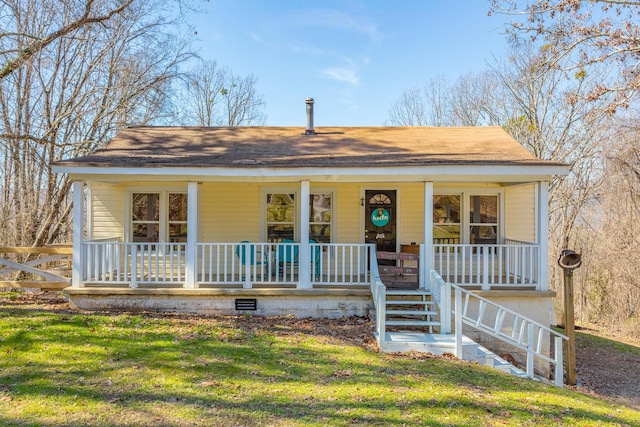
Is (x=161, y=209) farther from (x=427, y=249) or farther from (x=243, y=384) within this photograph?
(x=427, y=249)

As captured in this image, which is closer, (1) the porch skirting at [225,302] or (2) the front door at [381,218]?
(1) the porch skirting at [225,302]

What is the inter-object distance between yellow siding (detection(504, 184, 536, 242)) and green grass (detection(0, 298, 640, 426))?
529 cm

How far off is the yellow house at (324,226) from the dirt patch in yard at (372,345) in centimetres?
41

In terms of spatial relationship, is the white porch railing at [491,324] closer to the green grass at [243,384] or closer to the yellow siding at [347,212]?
the green grass at [243,384]

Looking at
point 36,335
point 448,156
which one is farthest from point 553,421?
point 36,335

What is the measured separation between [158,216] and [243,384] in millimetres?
6495

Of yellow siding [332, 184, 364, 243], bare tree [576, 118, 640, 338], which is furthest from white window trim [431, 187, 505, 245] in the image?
bare tree [576, 118, 640, 338]

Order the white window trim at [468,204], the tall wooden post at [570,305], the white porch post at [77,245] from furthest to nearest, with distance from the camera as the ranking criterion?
the white window trim at [468,204]
the white porch post at [77,245]
the tall wooden post at [570,305]

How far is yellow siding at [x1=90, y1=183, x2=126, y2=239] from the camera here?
404 inches

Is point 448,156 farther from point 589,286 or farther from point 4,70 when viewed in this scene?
point 589,286

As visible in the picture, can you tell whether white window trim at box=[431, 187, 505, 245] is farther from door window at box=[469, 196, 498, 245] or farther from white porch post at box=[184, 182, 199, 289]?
white porch post at box=[184, 182, 199, 289]

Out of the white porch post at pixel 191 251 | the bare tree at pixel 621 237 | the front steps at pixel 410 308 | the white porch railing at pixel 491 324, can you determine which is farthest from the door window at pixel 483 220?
the bare tree at pixel 621 237

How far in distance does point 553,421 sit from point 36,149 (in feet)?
65.1

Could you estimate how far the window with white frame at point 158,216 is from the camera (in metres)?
10.1
